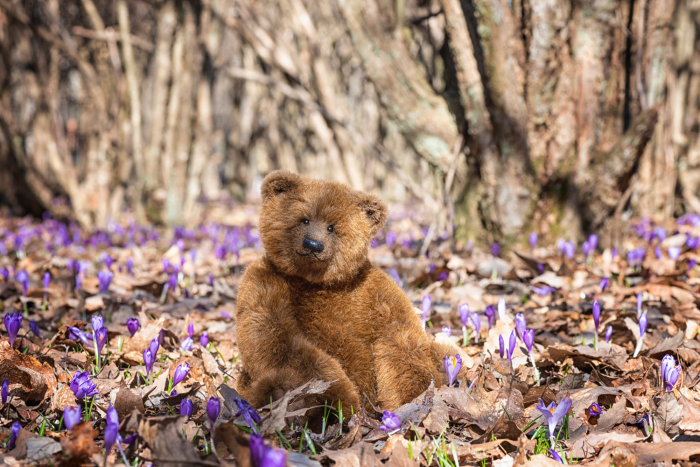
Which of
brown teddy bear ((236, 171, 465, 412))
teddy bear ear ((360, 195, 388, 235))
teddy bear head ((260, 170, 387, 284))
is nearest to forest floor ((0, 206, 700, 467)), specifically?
brown teddy bear ((236, 171, 465, 412))

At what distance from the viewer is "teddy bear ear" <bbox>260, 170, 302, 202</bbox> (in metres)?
2.16

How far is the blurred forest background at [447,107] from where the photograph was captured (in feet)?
15.8

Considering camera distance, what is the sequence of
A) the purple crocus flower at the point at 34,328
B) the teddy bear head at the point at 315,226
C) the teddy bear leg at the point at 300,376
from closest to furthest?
the teddy bear leg at the point at 300,376, the teddy bear head at the point at 315,226, the purple crocus flower at the point at 34,328

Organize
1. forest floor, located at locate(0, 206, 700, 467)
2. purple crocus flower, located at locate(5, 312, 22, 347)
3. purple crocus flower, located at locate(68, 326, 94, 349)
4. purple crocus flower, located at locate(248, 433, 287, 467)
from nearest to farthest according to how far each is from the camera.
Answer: purple crocus flower, located at locate(248, 433, 287, 467), forest floor, located at locate(0, 206, 700, 467), purple crocus flower, located at locate(5, 312, 22, 347), purple crocus flower, located at locate(68, 326, 94, 349)

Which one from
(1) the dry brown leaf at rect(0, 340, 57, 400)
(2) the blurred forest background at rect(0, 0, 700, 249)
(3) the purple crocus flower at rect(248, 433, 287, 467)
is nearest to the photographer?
(3) the purple crocus flower at rect(248, 433, 287, 467)

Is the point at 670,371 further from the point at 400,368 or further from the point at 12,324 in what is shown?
the point at 12,324

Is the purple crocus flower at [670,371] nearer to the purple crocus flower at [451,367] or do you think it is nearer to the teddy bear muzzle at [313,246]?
the purple crocus flower at [451,367]

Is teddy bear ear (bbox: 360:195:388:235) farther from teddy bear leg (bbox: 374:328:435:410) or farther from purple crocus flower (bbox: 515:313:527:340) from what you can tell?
purple crocus flower (bbox: 515:313:527:340)

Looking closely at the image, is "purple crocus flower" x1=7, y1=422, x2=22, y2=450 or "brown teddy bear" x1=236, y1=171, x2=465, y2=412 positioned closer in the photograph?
"purple crocus flower" x1=7, y1=422, x2=22, y2=450

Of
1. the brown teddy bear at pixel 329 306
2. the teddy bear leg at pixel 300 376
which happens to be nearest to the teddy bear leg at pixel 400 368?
the brown teddy bear at pixel 329 306

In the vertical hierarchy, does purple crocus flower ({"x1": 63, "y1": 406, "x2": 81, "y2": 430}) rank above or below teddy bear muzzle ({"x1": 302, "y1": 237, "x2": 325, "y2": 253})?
below

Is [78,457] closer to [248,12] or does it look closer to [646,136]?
[646,136]

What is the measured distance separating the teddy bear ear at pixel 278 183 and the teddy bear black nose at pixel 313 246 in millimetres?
311

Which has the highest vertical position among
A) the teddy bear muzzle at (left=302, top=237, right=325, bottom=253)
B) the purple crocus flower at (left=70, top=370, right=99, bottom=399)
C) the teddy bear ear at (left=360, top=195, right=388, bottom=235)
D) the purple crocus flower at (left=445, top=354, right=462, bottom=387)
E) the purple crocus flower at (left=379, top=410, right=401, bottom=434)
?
the teddy bear ear at (left=360, top=195, right=388, bottom=235)
